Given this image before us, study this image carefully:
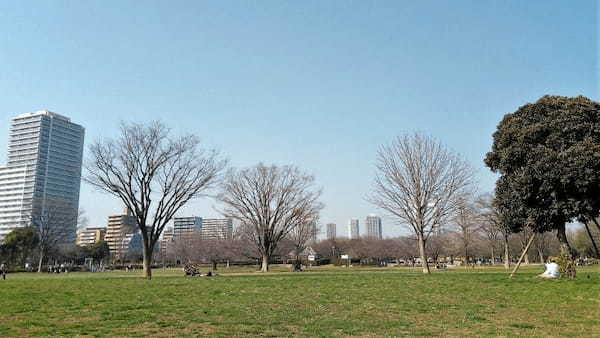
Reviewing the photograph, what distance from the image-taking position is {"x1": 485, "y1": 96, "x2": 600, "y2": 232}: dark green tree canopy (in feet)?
69.2

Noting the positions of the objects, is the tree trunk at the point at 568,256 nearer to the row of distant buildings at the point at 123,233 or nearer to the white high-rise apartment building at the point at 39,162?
the row of distant buildings at the point at 123,233

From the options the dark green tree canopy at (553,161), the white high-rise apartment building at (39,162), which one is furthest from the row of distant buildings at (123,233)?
the dark green tree canopy at (553,161)

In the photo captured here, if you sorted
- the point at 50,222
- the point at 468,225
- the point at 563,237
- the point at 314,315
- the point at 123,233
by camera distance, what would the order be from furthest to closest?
the point at 123,233 < the point at 50,222 < the point at 468,225 < the point at 563,237 < the point at 314,315

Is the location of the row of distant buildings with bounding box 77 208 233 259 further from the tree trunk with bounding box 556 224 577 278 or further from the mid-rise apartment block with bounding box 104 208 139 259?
the tree trunk with bounding box 556 224 577 278

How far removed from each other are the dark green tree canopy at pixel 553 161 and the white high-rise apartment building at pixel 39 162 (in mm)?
159208

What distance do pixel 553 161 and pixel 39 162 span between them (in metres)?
184

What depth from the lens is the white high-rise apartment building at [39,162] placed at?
6275 inches

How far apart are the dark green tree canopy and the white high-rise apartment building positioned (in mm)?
159208

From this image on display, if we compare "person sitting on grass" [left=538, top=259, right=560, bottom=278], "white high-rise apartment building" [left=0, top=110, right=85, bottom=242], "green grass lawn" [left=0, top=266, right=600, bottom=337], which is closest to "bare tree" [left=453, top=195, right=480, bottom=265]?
"person sitting on grass" [left=538, top=259, right=560, bottom=278]

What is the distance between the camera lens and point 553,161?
71.8 feet

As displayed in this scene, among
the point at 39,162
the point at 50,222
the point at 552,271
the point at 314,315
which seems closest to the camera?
the point at 314,315

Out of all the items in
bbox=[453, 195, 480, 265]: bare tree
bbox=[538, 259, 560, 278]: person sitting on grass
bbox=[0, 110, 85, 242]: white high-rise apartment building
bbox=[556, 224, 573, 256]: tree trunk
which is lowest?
bbox=[538, 259, 560, 278]: person sitting on grass

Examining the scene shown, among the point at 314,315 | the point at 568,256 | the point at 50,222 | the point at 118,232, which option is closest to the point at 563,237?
the point at 568,256

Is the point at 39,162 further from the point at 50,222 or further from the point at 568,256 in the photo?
the point at 568,256
